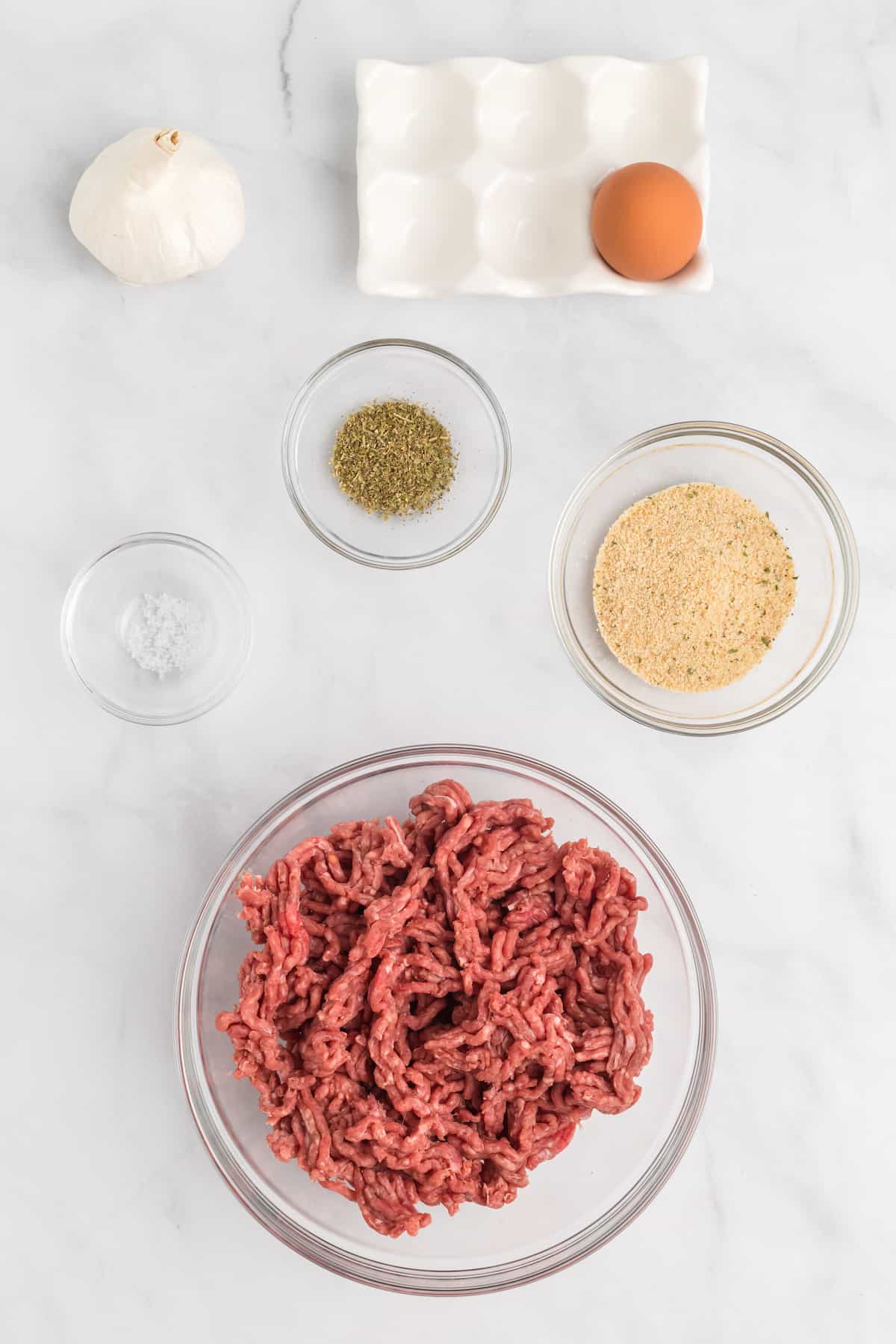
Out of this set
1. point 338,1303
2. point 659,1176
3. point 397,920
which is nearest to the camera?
point 397,920

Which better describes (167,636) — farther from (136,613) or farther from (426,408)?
(426,408)

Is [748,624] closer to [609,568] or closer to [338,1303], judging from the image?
[609,568]

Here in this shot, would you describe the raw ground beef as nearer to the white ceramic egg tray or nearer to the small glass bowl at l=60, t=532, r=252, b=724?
the small glass bowl at l=60, t=532, r=252, b=724

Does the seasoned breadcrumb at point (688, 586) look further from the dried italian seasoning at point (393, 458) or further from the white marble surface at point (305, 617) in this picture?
the dried italian seasoning at point (393, 458)

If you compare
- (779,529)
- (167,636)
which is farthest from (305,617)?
(779,529)

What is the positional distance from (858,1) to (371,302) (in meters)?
1.27

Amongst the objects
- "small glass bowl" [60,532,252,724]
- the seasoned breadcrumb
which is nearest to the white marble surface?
"small glass bowl" [60,532,252,724]

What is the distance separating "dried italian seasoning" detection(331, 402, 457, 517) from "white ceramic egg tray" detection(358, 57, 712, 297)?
0.85 ft

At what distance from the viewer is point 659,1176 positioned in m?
2.04

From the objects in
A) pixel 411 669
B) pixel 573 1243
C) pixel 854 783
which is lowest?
pixel 573 1243

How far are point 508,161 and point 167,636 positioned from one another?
1.26 meters

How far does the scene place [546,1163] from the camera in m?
2.07

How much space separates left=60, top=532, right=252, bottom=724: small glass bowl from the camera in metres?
2.17

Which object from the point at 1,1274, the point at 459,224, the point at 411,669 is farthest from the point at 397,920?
the point at 459,224
